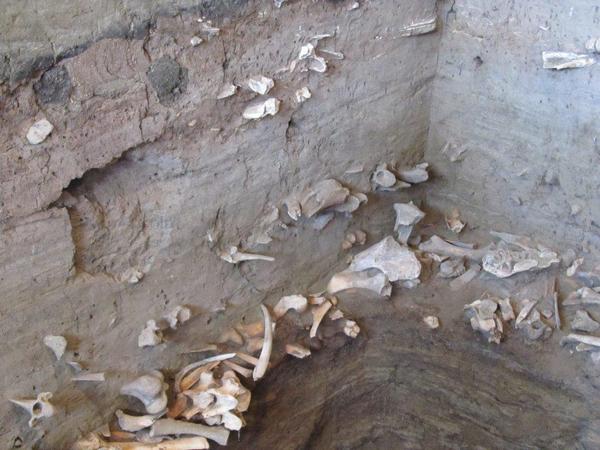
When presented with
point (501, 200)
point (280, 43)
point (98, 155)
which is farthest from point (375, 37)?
point (98, 155)

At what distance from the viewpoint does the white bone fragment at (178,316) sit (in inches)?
97.8

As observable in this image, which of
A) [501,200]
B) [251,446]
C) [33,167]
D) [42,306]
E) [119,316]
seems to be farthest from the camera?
[501,200]

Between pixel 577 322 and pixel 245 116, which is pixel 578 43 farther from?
pixel 245 116

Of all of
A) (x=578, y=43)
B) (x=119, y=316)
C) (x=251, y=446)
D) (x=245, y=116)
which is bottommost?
(x=251, y=446)

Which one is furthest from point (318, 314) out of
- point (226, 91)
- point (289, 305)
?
point (226, 91)

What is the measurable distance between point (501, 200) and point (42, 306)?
1.70m

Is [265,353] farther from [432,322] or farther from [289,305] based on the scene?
[432,322]

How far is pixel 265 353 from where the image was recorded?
252 centimetres

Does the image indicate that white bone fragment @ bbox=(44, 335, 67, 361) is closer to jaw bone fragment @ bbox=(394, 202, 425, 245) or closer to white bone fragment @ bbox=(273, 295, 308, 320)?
white bone fragment @ bbox=(273, 295, 308, 320)

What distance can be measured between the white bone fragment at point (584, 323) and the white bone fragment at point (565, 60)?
82 centimetres

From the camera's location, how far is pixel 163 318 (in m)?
2.49

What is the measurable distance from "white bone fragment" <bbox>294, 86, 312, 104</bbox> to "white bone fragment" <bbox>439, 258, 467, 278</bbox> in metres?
0.82

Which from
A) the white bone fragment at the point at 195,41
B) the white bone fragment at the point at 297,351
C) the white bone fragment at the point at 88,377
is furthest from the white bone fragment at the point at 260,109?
the white bone fragment at the point at 88,377

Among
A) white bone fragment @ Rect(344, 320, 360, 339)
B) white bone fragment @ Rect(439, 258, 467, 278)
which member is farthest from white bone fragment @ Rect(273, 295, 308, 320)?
white bone fragment @ Rect(439, 258, 467, 278)
